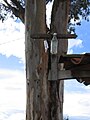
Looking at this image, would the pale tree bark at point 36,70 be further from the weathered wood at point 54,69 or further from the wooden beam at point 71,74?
the wooden beam at point 71,74

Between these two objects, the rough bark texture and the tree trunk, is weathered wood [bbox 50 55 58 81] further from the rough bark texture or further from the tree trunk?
the rough bark texture

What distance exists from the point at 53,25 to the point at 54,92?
5.75ft

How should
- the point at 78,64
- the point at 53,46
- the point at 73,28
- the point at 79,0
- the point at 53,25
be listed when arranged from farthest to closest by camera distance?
the point at 73,28 < the point at 79,0 < the point at 53,25 < the point at 53,46 < the point at 78,64

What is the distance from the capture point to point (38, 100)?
9758mm

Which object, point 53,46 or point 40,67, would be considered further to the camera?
point 40,67

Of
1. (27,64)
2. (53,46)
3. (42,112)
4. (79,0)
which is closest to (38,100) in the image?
(42,112)

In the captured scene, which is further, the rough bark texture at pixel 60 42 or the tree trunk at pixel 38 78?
the rough bark texture at pixel 60 42

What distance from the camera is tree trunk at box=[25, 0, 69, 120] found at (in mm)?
9789

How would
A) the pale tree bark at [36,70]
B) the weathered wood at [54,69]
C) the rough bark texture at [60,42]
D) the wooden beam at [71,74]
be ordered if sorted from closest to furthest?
the wooden beam at [71,74], the weathered wood at [54,69], the pale tree bark at [36,70], the rough bark texture at [60,42]

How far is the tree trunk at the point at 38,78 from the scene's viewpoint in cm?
979

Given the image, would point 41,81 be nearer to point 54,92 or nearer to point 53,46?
point 54,92

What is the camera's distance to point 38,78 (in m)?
9.90

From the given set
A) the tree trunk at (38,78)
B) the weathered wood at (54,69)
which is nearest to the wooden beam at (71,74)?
the weathered wood at (54,69)

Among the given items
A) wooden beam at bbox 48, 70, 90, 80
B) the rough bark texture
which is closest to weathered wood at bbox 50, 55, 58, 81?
wooden beam at bbox 48, 70, 90, 80
